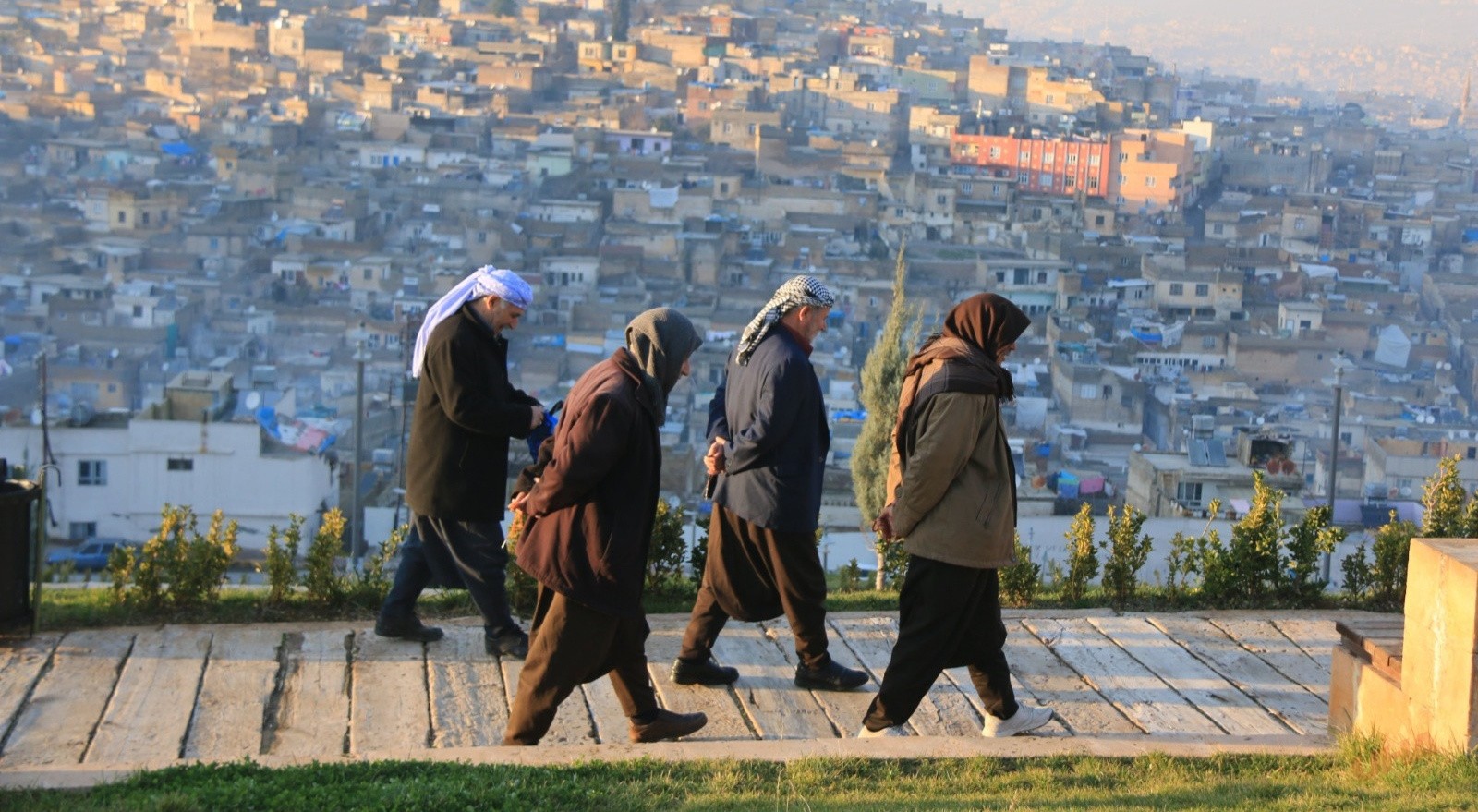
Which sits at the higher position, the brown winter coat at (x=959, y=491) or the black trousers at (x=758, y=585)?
the brown winter coat at (x=959, y=491)

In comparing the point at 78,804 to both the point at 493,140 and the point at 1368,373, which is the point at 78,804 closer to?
the point at 1368,373

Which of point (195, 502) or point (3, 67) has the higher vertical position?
point (3, 67)

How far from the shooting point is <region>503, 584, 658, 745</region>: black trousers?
3.19 m

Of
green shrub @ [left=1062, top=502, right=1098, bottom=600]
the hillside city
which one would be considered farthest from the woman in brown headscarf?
the hillside city

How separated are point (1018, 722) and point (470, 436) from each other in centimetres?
128

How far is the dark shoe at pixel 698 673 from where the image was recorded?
3.68 meters

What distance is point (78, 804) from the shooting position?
9.11 feet

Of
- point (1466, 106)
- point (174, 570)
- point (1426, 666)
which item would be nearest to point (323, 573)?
point (174, 570)

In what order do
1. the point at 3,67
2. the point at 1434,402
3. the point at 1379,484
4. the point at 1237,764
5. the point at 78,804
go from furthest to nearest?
1. the point at 3,67
2. the point at 1434,402
3. the point at 1379,484
4. the point at 1237,764
5. the point at 78,804

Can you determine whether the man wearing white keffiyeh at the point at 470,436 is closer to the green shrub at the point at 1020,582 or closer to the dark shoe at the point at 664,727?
the dark shoe at the point at 664,727

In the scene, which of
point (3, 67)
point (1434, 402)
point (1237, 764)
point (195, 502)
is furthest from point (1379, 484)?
point (3, 67)

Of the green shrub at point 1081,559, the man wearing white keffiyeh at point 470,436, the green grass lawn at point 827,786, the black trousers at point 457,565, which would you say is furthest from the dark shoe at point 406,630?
the green shrub at point 1081,559

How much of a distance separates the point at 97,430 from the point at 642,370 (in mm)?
12944

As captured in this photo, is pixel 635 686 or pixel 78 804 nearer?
pixel 78 804
